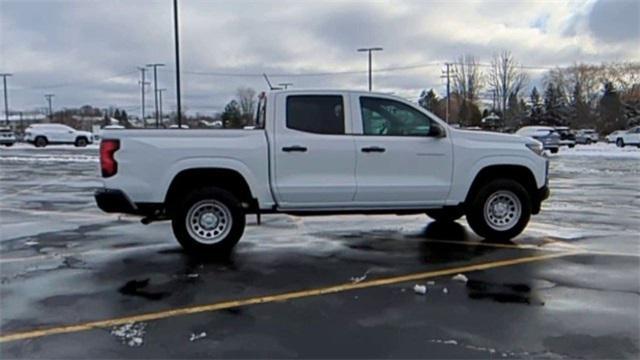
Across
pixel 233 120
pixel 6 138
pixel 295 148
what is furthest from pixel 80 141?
pixel 295 148

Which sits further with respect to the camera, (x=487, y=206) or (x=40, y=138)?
(x=40, y=138)

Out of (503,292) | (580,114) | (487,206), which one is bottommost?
(503,292)

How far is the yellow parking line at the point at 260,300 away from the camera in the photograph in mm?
4699

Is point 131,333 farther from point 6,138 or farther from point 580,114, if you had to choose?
point 580,114

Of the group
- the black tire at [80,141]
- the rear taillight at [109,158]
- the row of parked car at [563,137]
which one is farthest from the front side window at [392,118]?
the black tire at [80,141]

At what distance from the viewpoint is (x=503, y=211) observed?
8266 mm

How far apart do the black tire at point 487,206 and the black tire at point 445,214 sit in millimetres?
297

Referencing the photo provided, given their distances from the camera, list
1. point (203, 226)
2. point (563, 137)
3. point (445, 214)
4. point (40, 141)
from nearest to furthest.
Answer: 1. point (203, 226)
2. point (445, 214)
3. point (40, 141)
4. point (563, 137)

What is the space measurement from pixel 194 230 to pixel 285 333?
10.2 feet

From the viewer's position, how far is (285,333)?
15.1ft

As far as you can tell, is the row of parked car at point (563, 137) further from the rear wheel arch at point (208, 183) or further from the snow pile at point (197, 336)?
the snow pile at point (197, 336)

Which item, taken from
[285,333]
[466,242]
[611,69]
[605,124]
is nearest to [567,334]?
[285,333]

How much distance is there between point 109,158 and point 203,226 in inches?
53.6

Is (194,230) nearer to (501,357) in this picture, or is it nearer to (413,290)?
(413,290)
